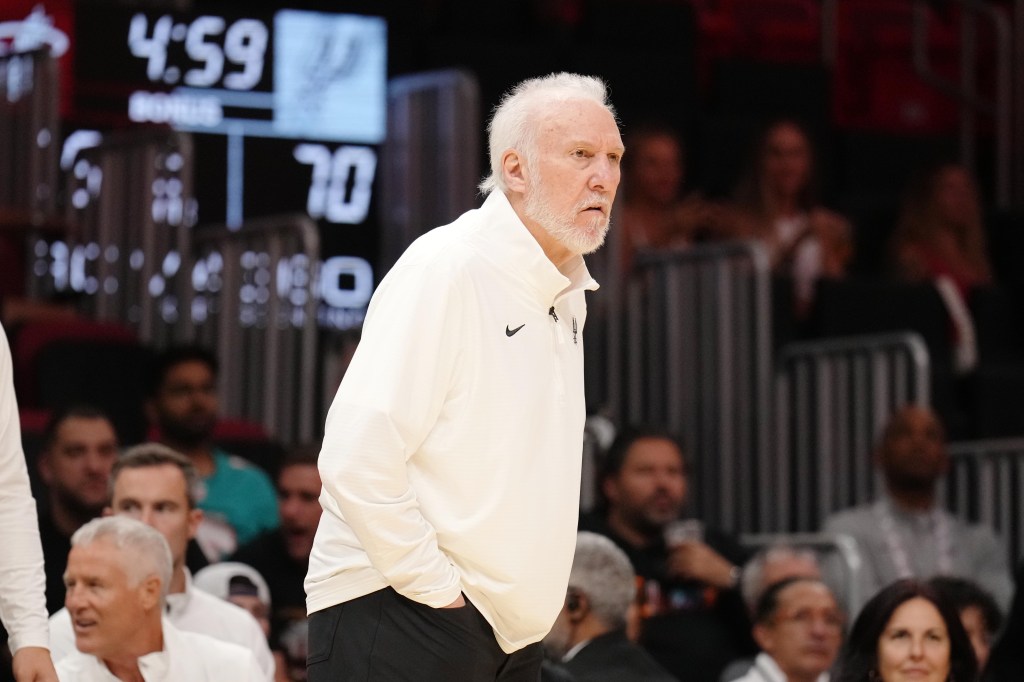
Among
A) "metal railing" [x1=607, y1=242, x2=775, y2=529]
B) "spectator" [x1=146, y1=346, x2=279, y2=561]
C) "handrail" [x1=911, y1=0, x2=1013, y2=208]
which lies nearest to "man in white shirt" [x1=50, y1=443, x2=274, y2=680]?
"spectator" [x1=146, y1=346, x2=279, y2=561]

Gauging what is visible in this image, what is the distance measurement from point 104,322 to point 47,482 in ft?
6.38

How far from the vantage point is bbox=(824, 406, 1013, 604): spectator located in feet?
22.3

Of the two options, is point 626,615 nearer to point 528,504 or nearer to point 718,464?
point 528,504

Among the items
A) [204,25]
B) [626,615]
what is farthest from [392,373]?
[204,25]

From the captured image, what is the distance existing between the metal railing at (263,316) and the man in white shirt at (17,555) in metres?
3.54

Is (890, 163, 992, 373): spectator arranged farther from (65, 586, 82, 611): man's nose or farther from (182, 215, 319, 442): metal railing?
(65, 586, 82, 611): man's nose

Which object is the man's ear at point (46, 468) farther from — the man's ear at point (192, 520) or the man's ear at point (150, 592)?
the man's ear at point (150, 592)

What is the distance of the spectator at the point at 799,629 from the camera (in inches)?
217

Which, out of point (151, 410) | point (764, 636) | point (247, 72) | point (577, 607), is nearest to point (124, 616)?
point (577, 607)

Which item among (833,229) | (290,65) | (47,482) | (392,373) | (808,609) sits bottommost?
(808,609)

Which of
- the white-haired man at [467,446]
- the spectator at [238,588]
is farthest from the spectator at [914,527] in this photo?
the white-haired man at [467,446]

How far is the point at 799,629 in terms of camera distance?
5.53m

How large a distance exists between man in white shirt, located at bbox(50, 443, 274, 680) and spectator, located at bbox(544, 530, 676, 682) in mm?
785

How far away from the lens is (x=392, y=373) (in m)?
2.97
